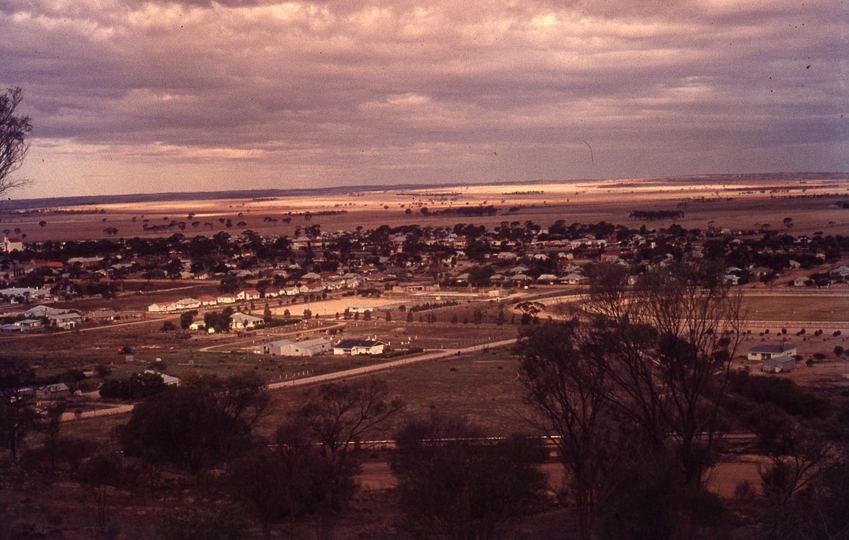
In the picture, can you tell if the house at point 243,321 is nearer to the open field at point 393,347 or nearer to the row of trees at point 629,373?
the open field at point 393,347

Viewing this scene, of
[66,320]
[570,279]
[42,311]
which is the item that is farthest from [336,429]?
[570,279]

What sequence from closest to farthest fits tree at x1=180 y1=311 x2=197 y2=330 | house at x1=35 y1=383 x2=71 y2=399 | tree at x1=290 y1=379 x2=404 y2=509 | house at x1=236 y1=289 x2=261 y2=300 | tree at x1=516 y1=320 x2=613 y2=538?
tree at x1=516 y1=320 x2=613 y2=538 < tree at x1=290 y1=379 x2=404 y2=509 < house at x1=35 y1=383 x2=71 y2=399 < tree at x1=180 y1=311 x2=197 y2=330 < house at x1=236 y1=289 x2=261 y2=300

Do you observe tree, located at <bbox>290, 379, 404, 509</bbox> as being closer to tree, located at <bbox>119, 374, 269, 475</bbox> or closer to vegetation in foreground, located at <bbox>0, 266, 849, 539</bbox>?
vegetation in foreground, located at <bbox>0, 266, 849, 539</bbox>

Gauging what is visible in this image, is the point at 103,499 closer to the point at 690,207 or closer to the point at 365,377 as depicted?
the point at 365,377

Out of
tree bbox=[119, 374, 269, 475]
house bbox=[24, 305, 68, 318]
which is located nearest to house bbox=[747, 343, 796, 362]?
tree bbox=[119, 374, 269, 475]

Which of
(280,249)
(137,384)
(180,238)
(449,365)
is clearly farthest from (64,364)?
(180,238)
